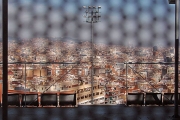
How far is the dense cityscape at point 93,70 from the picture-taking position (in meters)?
1.57

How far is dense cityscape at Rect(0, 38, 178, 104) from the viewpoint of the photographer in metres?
1.57

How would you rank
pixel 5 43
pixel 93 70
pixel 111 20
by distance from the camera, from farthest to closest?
1. pixel 93 70
2. pixel 111 20
3. pixel 5 43

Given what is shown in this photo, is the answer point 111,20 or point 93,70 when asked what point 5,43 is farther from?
point 93,70

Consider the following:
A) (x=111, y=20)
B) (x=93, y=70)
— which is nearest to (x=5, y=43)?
(x=111, y=20)

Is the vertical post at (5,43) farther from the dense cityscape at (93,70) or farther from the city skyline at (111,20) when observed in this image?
the dense cityscape at (93,70)

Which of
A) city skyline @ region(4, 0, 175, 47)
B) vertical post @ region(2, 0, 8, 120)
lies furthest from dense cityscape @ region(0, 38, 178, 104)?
vertical post @ region(2, 0, 8, 120)

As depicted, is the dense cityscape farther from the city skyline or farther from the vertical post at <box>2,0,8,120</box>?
the vertical post at <box>2,0,8,120</box>

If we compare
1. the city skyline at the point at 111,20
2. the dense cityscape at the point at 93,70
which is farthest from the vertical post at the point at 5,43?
the dense cityscape at the point at 93,70

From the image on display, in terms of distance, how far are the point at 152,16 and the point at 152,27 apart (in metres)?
0.06

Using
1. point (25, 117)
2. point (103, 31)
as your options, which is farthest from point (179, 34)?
point (25, 117)

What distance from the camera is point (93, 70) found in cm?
225

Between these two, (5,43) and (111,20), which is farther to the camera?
(111,20)

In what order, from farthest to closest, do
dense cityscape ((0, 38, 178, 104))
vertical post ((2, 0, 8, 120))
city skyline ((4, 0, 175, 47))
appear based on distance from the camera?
dense cityscape ((0, 38, 178, 104)) → city skyline ((4, 0, 175, 47)) → vertical post ((2, 0, 8, 120))

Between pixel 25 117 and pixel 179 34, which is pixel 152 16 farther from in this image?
pixel 25 117
